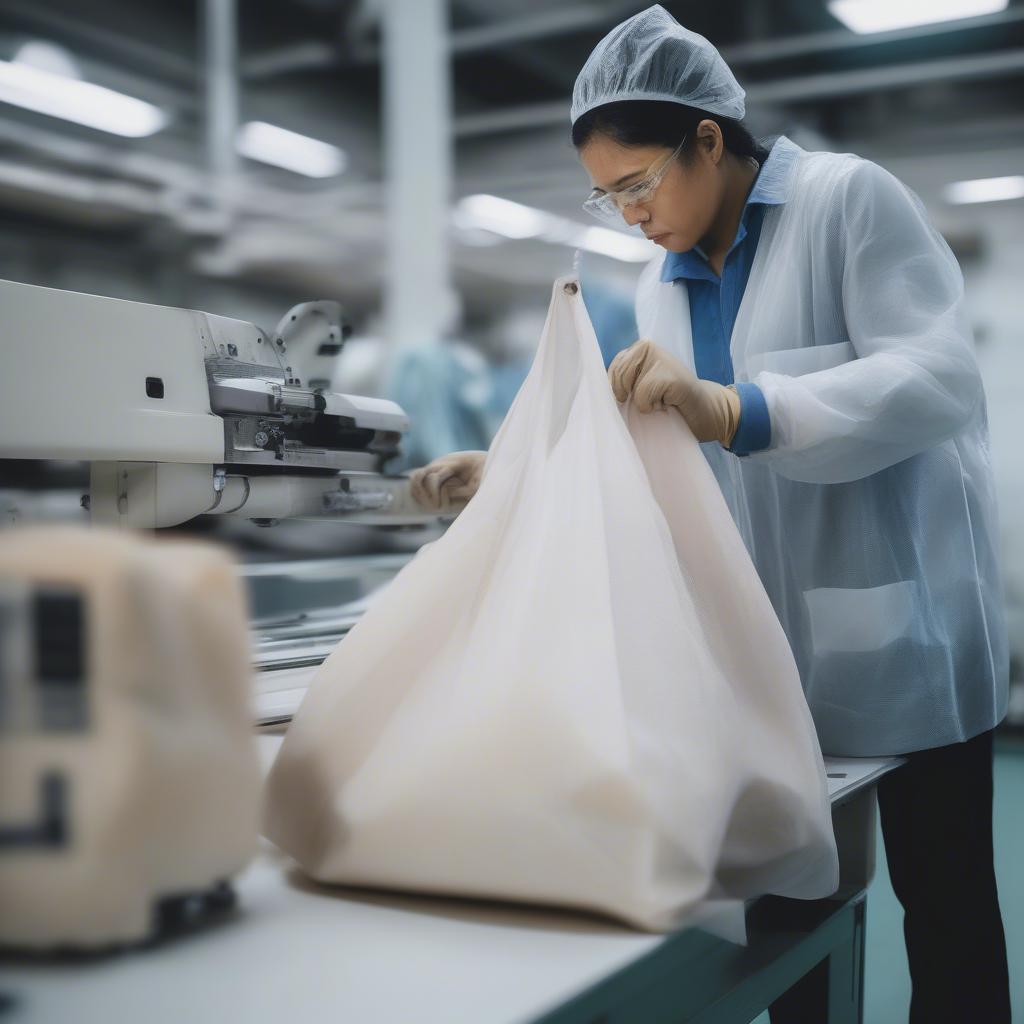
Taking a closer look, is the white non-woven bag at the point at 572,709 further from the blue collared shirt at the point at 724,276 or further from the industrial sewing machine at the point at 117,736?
the blue collared shirt at the point at 724,276

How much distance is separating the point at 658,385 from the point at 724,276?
454 mm

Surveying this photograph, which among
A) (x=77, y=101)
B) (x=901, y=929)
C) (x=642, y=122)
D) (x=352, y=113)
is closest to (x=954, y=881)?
(x=642, y=122)

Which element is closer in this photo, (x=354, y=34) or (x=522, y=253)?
(x=354, y=34)

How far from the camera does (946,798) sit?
3.92ft

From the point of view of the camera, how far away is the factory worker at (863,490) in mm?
1131

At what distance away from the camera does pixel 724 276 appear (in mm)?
1306

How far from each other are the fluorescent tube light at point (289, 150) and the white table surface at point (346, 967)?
16.7 ft

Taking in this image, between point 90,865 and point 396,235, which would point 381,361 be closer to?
point 396,235

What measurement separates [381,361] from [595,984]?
382 cm

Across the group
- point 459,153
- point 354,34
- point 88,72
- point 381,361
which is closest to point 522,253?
point 459,153

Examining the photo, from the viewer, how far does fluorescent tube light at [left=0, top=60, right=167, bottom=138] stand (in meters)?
4.18

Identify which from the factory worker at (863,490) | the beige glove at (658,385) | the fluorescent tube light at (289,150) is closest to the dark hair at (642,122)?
the factory worker at (863,490)

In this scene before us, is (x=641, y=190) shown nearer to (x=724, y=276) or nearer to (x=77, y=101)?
(x=724, y=276)

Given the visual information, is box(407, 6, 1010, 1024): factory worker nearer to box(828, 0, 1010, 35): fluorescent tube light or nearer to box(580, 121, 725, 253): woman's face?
box(580, 121, 725, 253): woman's face
